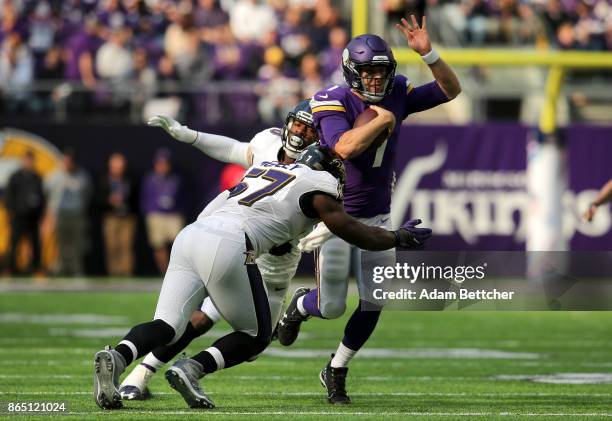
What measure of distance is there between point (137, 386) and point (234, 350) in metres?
0.83

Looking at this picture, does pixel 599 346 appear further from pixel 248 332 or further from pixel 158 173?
pixel 158 173

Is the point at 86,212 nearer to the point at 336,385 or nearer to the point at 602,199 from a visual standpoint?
the point at 602,199

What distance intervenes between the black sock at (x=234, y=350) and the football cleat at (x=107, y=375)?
0.38 meters

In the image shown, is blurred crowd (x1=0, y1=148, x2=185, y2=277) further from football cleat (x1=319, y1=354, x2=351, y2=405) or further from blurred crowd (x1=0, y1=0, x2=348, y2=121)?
football cleat (x1=319, y1=354, x2=351, y2=405)

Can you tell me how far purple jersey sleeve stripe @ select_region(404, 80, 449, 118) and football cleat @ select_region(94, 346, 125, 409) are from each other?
2.14 metres

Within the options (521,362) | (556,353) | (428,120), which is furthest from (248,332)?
(428,120)

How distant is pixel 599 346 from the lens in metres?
10.3

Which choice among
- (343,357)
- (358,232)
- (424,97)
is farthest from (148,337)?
(424,97)

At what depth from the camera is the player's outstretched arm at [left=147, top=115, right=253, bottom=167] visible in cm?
700

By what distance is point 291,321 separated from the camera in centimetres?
737

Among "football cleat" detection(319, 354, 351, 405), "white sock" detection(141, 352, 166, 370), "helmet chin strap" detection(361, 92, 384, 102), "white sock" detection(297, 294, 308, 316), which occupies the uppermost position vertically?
"helmet chin strap" detection(361, 92, 384, 102)

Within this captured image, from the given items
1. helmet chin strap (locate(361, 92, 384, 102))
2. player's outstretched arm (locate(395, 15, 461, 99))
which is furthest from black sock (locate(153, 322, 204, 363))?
player's outstretched arm (locate(395, 15, 461, 99))

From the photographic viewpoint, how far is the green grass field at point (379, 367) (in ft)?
21.0

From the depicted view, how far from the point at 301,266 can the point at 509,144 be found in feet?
10.3
